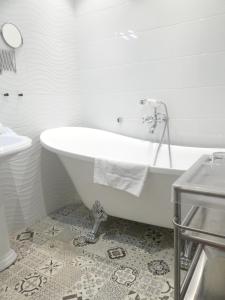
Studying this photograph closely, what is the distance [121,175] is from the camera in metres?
1.71

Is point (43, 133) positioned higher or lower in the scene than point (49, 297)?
higher

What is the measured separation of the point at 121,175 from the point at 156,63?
1195mm

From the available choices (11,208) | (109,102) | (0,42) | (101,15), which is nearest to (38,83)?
(0,42)

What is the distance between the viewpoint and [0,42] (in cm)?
197

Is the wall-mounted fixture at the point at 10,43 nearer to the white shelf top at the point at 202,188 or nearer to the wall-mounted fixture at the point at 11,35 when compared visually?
the wall-mounted fixture at the point at 11,35

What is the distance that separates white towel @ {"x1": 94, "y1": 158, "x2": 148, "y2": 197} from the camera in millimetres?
1635

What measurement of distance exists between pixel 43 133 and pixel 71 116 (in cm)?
56

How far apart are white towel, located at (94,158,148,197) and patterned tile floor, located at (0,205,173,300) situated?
499 millimetres

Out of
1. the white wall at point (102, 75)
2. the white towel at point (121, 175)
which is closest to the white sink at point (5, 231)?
the white wall at point (102, 75)

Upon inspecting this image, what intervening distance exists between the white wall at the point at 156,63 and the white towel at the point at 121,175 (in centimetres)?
88

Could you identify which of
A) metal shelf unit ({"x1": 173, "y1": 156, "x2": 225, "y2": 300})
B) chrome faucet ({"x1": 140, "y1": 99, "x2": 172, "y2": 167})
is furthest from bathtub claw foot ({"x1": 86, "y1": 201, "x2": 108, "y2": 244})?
metal shelf unit ({"x1": 173, "y1": 156, "x2": 225, "y2": 300})

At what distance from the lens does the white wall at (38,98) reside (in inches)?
82.7

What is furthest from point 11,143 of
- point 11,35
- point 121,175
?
point 11,35

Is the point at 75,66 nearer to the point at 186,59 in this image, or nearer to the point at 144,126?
the point at 144,126
